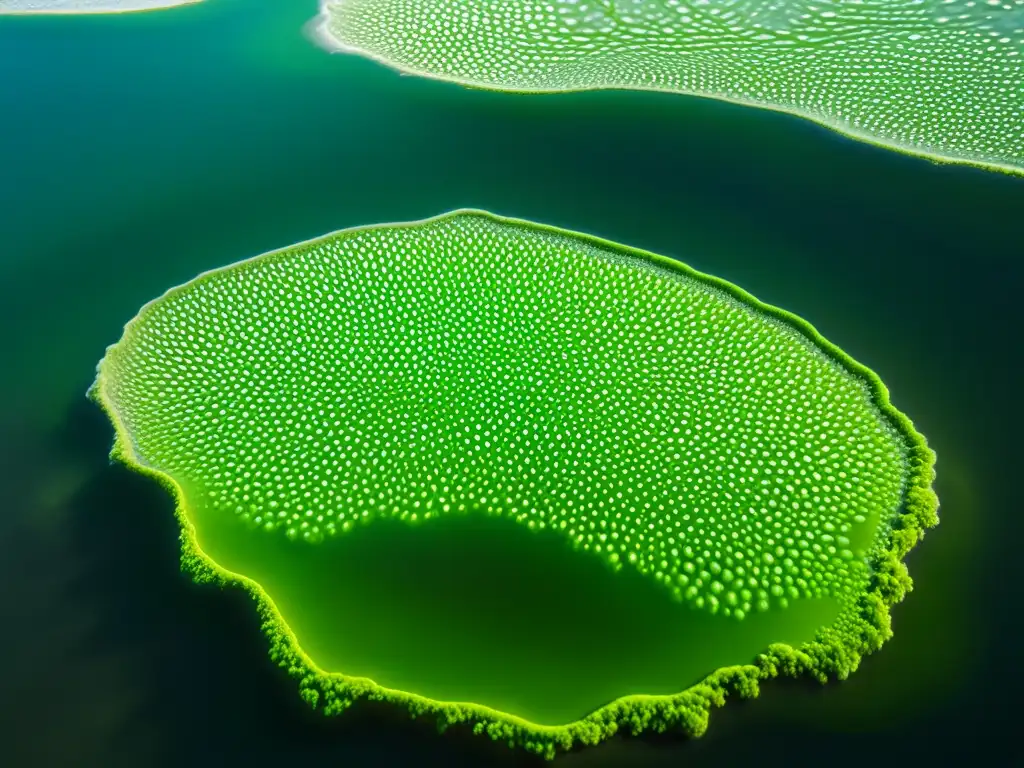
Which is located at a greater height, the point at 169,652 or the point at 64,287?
the point at 64,287

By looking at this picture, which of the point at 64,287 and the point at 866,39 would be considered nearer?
the point at 64,287

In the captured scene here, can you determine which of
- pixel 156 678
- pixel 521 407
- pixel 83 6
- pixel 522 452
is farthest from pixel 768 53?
pixel 83 6

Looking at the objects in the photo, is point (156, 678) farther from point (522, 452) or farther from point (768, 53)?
point (768, 53)

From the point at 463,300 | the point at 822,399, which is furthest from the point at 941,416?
the point at 463,300

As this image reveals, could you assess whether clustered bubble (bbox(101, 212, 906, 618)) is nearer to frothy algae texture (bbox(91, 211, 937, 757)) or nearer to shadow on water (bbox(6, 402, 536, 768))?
frothy algae texture (bbox(91, 211, 937, 757))

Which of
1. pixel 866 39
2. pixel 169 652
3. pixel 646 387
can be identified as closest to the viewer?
pixel 169 652

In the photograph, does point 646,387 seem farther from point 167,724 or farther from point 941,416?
point 167,724

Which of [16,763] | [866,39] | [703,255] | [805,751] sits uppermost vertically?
[866,39]
